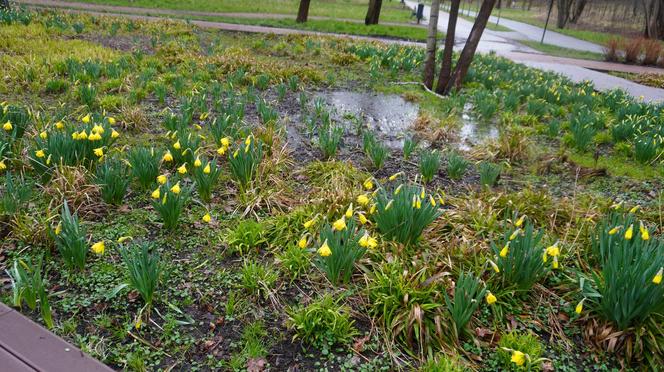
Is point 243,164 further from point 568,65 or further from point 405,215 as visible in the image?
point 568,65

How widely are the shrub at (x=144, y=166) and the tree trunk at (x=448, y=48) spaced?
17.1ft

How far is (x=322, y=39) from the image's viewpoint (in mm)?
12766

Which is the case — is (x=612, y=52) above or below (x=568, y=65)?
above

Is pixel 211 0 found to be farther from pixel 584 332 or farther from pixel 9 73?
pixel 584 332

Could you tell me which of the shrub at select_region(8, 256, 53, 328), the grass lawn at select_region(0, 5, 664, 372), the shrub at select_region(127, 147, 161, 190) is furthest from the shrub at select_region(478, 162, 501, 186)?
the shrub at select_region(8, 256, 53, 328)

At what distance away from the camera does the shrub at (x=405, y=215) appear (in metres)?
2.91

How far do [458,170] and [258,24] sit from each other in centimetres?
1422

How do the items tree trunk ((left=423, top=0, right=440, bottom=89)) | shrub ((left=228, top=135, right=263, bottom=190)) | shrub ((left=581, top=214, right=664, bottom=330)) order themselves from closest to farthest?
shrub ((left=581, top=214, right=664, bottom=330)) < shrub ((left=228, top=135, right=263, bottom=190)) < tree trunk ((left=423, top=0, right=440, bottom=89))

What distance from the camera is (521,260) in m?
2.57

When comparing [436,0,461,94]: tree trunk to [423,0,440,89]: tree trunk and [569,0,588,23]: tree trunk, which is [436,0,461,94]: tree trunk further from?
[569,0,588,23]: tree trunk

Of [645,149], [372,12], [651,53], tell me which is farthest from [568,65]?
[645,149]

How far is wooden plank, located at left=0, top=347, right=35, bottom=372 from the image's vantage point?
2.04 m

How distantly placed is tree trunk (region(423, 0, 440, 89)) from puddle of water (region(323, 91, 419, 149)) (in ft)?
2.66

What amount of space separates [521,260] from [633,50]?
15.4 meters
